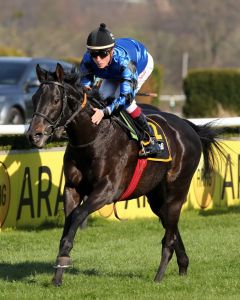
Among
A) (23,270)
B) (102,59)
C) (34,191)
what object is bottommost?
(34,191)

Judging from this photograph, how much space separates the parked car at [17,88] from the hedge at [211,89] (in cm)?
801

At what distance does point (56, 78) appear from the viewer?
716 cm

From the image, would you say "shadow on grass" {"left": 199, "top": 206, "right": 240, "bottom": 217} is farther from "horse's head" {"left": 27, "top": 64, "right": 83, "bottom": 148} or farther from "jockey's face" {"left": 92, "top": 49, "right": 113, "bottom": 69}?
"horse's head" {"left": 27, "top": 64, "right": 83, "bottom": 148}

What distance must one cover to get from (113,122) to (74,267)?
151cm

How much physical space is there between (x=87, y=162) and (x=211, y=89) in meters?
19.1

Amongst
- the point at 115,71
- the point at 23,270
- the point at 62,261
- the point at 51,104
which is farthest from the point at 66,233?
the point at 115,71

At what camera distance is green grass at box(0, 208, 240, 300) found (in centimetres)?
721

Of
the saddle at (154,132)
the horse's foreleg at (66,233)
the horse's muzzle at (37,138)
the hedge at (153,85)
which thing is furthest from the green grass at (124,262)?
the hedge at (153,85)

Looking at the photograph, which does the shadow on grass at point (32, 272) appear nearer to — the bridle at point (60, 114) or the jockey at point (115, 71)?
the jockey at point (115, 71)

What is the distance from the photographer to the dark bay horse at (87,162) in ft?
23.2

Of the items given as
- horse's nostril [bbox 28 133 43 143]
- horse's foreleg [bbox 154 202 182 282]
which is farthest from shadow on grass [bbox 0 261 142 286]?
horse's nostril [bbox 28 133 43 143]

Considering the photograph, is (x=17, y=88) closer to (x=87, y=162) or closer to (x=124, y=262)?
(x=124, y=262)

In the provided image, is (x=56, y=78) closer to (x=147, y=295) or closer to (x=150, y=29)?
(x=147, y=295)

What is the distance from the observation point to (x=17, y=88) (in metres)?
17.7
